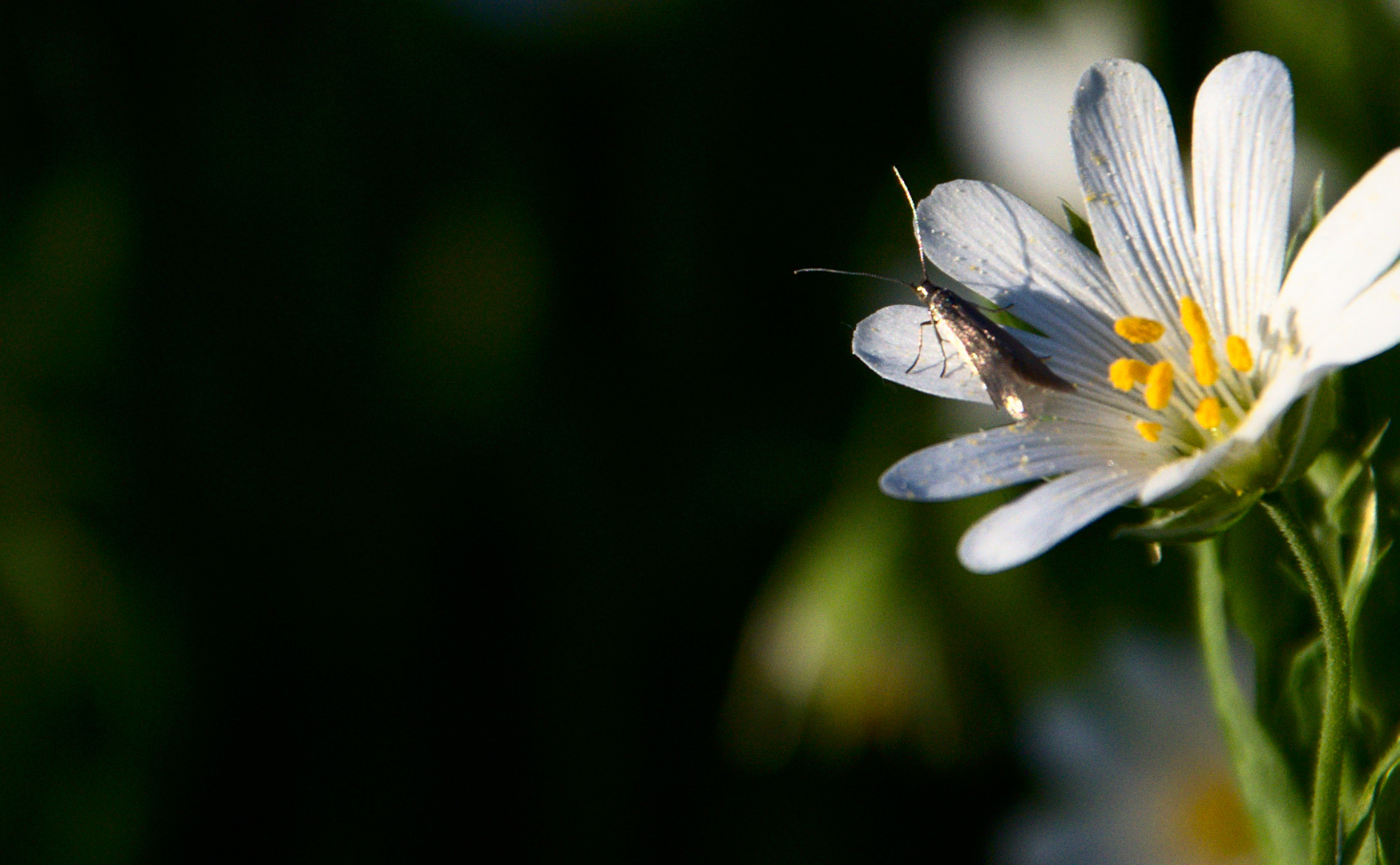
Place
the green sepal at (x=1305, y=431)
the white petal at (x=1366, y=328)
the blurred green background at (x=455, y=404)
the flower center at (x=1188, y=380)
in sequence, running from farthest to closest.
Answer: the blurred green background at (x=455, y=404), the flower center at (x=1188, y=380), the green sepal at (x=1305, y=431), the white petal at (x=1366, y=328)

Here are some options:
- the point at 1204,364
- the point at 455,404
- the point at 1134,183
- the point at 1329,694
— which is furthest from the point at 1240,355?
the point at 455,404

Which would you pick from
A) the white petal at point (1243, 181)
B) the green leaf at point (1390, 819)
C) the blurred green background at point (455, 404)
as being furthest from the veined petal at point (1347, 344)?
Answer: the blurred green background at point (455, 404)

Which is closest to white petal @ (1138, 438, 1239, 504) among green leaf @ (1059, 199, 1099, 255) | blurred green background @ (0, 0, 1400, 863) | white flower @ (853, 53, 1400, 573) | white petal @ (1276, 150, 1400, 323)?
white flower @ (853, 53, 1400, 573)

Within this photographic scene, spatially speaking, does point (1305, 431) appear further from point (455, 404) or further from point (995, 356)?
point (455, 404)

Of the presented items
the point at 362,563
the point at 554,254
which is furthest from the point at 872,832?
the point at 554,254

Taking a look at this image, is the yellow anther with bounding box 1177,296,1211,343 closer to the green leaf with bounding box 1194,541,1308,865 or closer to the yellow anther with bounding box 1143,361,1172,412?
the yellow anther with bounding box 1143,361,1172,412

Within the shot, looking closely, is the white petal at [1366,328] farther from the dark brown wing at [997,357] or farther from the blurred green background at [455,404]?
the blurred green background at [455,404]

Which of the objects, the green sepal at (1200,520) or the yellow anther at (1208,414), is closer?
the green sepal at (1200,520)
